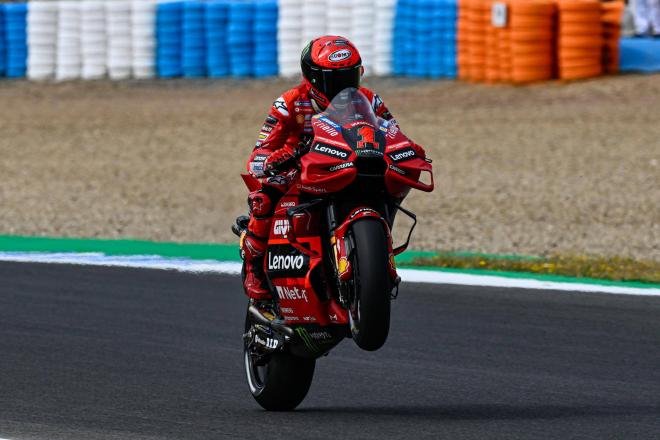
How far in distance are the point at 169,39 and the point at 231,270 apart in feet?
47.9

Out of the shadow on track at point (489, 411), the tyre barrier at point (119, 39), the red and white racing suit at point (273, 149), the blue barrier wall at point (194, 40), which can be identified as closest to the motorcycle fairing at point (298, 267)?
the red and white racing suit at point (273, 149)

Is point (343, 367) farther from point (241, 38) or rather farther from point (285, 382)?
point (241, 38)

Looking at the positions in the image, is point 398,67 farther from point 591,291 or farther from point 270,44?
point 591,291

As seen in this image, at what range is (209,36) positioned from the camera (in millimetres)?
24719

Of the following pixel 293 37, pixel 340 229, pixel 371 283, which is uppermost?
pixel 340 229

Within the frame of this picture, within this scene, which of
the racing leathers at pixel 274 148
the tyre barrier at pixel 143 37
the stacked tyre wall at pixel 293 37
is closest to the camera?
the racing leathers at pixel 274 148

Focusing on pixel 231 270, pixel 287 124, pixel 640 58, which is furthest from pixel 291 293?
pixel 640 58

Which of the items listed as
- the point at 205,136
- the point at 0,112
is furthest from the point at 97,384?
the point at 0,112

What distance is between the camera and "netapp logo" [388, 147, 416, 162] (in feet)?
19.0

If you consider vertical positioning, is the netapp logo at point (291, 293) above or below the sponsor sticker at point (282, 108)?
below

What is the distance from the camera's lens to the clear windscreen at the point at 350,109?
19.3ft

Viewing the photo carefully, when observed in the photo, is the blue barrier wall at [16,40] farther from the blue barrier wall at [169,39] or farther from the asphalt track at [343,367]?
the asphalt track at [343,367]

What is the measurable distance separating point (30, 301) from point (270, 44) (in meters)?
15.2

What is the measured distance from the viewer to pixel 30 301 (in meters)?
9.73
